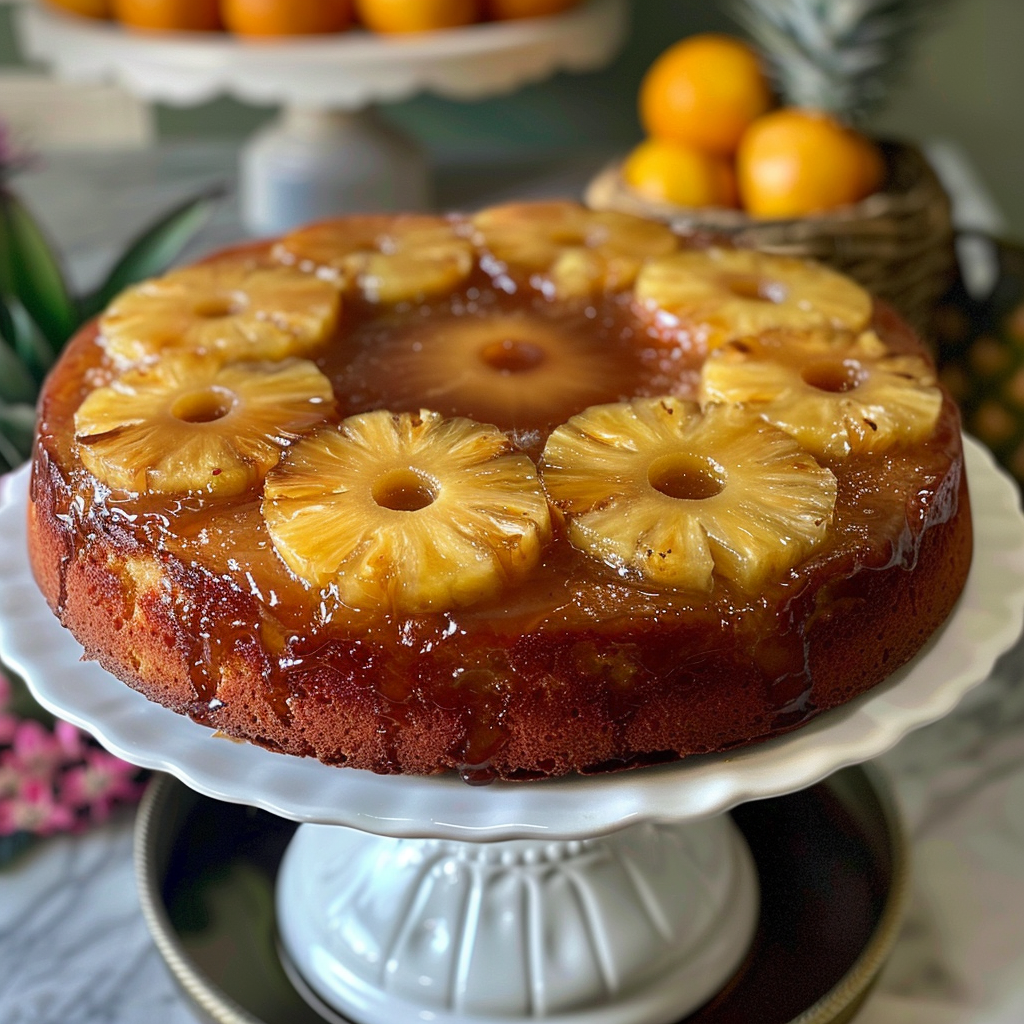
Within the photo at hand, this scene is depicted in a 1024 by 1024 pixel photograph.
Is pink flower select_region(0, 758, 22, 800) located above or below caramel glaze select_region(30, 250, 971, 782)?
below

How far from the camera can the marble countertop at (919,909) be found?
1.03 m

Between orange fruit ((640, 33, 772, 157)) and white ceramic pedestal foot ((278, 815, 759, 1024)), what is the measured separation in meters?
1.10

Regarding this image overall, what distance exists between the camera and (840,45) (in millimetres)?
1716

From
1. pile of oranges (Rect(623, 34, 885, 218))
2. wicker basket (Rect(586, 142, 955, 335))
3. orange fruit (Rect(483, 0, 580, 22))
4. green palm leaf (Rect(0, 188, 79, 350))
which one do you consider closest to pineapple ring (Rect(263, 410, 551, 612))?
green palm leaf (Rect(0, 188, 79, 350))

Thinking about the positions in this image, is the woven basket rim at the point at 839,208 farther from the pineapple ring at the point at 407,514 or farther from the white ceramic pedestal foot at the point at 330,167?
the pineapple ring at the point at 407,514

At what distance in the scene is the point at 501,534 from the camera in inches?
29.1

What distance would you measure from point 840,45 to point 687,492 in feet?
3.83

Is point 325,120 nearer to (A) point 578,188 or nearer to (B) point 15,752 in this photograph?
(A) point 578,188

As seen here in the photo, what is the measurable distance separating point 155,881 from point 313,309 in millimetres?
516

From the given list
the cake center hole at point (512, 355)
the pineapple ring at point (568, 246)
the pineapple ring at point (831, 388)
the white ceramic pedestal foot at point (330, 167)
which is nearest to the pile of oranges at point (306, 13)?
the white ceramic pedestal foot at point (330, 167)

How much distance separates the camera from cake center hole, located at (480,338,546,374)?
1.00 m

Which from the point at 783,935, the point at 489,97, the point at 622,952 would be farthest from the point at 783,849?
the point at 489,97

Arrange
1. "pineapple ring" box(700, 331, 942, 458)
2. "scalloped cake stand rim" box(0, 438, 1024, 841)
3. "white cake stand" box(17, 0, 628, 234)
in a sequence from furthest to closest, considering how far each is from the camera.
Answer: "white cake stand" box(17, 0, 628, 234) < "pineapple ring" box(700, 331, 942, 458) < "scalloped cake stand rim" box(0, 438, 1024, 841)

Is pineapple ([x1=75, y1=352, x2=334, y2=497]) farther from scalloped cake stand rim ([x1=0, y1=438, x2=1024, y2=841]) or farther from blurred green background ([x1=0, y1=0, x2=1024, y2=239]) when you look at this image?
blurred green background ([x1=0, y1=0, x2=1024, y2=239])
